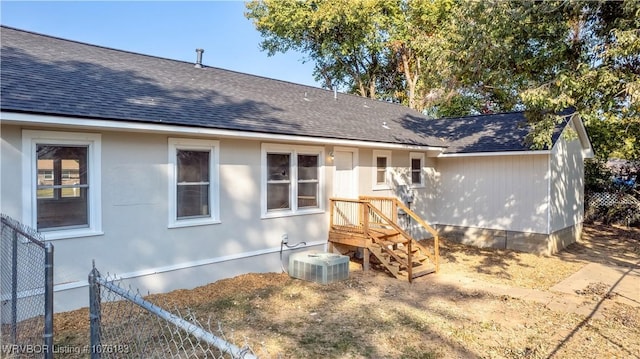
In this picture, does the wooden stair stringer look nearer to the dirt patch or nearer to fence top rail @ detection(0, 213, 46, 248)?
the dirt patch

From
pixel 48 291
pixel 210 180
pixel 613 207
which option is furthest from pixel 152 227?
pixel 613 207

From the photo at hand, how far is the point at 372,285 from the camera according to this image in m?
7.64

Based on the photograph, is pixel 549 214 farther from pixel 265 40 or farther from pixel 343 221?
pixel 265 40

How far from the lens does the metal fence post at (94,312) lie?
256 centimetres

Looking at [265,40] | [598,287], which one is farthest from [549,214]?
[265,40]

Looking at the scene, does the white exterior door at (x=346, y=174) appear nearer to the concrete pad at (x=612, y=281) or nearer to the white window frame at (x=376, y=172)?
the white window frame at (x=376, y=172)

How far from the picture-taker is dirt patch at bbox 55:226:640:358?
4836 mm

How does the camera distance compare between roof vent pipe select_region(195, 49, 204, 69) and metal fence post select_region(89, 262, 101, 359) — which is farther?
roof vent pipe select_region(195, 49, 204, 69)

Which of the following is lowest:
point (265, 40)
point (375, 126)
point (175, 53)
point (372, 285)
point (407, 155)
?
point (372, 285)

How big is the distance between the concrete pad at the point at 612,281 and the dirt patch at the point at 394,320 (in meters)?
0.23

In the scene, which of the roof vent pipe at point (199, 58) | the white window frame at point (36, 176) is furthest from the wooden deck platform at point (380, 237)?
the roof vent pipe at point (199, 58)

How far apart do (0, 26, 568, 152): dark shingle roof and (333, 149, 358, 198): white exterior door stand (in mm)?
602

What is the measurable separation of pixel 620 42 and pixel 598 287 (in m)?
4.46

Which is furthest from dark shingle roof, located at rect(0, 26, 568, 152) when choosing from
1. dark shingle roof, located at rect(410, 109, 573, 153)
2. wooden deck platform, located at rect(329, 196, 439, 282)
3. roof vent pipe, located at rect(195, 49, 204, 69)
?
wooden deck platform, located at rect(329, 196, 439, 282)
